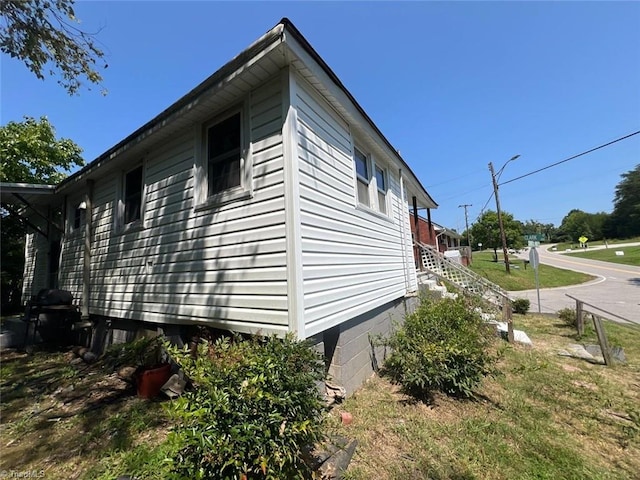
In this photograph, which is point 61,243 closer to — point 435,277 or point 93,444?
point 93,444

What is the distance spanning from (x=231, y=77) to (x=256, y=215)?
5.84 feet

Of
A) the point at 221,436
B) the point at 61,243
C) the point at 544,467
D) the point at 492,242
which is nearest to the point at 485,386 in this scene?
the point at 544,467

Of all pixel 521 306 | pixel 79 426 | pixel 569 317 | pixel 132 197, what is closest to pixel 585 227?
pixel 521 306

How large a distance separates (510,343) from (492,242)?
45.2 m

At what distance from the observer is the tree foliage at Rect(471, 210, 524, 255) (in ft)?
137

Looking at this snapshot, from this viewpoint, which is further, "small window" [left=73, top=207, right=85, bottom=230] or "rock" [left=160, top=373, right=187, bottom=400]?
"small window" [left=73, top=207, right=85, bottom=230]

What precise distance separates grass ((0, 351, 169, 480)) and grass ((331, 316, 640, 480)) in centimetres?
224

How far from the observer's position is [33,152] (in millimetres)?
14570

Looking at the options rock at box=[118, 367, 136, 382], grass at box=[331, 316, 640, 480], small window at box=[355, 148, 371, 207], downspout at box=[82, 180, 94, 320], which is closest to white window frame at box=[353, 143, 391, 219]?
small window at box=[355, 148, 371, 207]

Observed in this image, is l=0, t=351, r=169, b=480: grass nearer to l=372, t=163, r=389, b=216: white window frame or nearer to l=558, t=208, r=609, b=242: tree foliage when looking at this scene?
l=372, t=163, r=389, b=216: white window frame

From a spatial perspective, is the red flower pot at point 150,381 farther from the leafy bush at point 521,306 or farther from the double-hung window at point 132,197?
the leafy bush at point 521,306

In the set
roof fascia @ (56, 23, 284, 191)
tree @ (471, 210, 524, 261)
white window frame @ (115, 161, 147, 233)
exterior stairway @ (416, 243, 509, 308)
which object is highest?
tree @ (471, 210, 524, 261)

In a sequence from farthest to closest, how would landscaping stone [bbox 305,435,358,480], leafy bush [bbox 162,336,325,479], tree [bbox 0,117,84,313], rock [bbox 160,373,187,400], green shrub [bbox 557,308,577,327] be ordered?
tree [bbox 0,117,84,313]
green shrub [bbox 557,308,577,327]
rock [bbox 160,373,187,400]
landscaping stone [bbox 305,435,358,480]
leafy bush [bbox 162,336,325,479]

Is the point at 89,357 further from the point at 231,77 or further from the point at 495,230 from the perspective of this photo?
the point at 495,230
